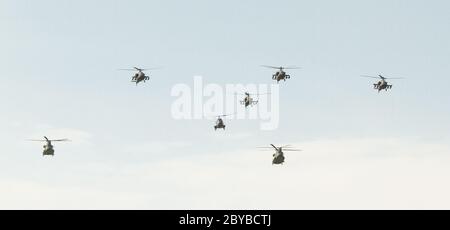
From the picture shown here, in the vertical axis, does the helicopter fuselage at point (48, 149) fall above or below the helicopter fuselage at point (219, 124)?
below

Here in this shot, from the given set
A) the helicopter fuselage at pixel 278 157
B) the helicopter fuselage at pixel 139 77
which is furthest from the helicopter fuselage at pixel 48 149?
the helicopter fuselage at pixel 278 157

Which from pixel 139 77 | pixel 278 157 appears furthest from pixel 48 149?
pixel 278 157

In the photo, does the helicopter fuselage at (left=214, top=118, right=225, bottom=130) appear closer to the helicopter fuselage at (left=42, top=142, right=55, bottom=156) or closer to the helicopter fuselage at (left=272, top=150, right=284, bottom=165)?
the helicopter fuselage at (left=272, top=150, right=284, bottom=165)

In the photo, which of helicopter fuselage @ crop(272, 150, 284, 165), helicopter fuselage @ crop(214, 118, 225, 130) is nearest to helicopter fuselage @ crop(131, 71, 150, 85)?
helicopter fuselage @ crop(214, 118, 225, 130)

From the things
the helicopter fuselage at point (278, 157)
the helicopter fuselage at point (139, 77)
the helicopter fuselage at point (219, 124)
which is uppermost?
the helicopter fuselage at point (139, 77)

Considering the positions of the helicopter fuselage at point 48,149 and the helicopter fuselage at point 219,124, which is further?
the helicopter fuselage at point 219,124

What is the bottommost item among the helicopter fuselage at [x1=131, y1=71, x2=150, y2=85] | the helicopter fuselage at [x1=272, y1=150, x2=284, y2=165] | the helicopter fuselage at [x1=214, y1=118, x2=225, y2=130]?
the helicopter fuselage at [x1=272, y1=150, x2=284, y2=165]

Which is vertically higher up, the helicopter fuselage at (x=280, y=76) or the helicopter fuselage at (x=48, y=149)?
the helicopter fuselage at (x=280, y=76)

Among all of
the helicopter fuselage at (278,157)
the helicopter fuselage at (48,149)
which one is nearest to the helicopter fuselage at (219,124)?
the helicopter fuselage at (278,157)

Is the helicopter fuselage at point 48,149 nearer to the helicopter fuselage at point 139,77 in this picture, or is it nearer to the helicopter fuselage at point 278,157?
the helicopter fuselage at point 139,77

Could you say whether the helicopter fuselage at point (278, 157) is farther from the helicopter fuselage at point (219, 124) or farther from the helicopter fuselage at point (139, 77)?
the helicopter fuselage at point (139, 77)

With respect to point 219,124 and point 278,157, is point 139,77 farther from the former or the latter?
point 278,157
